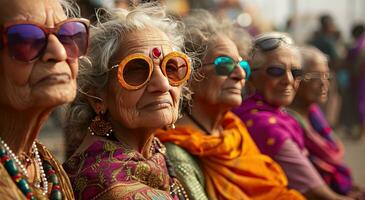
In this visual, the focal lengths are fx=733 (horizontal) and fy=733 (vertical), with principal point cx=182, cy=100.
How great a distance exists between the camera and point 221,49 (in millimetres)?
4016

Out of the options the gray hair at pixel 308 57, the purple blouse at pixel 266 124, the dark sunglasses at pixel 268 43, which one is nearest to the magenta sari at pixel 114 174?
the purple blouse at pixel 266 124

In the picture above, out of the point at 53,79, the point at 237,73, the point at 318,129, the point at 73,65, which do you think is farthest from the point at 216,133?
the point at 53,79

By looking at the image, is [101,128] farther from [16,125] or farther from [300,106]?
[300,106]

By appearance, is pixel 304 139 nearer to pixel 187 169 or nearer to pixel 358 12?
pixel 187 169

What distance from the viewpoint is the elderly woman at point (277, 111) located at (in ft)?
15.1

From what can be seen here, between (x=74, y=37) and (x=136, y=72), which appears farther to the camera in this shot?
(x=136, y=72)

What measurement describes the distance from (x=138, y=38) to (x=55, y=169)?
77cm

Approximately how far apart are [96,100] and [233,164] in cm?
110

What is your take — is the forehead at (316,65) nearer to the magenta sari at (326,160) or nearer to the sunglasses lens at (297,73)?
the magenta sari at (326,160)

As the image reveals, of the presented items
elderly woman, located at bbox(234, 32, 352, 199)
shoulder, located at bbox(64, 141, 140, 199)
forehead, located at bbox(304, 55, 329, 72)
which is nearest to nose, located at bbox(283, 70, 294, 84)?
elderly woman, located at bbox(234, 32, 352, 199)

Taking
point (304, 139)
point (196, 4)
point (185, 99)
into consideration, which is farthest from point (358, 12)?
point (185, 99)

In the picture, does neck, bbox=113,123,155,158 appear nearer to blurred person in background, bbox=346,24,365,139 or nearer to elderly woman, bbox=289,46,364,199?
elderly woman, bbox=289,46,364,199

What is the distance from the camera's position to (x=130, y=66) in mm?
3062

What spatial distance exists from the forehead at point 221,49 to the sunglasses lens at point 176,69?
80 centimetres
